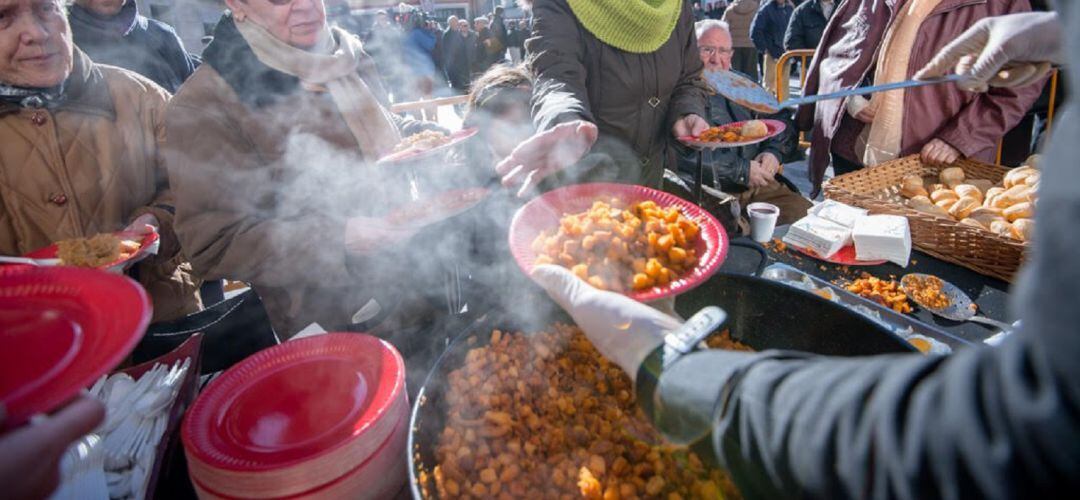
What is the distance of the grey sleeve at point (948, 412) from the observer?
0.47m

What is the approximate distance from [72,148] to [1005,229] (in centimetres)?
446

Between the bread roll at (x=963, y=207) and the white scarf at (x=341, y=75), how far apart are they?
310 centimetres

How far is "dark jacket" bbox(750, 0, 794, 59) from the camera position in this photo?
8.16 metres

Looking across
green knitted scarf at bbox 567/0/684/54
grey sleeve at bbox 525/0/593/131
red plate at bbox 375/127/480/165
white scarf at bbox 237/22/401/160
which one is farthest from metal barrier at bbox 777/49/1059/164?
white scarf at bbox 237/22/401/160

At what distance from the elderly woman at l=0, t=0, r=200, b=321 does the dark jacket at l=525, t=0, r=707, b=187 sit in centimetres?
207

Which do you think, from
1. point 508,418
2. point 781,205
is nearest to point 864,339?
point 508,418

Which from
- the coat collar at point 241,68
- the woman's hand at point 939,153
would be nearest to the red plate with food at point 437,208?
the coat collar at point 241,68

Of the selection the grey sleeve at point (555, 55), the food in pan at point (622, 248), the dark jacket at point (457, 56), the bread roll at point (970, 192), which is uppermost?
the grey sleeve at point (555, 55)

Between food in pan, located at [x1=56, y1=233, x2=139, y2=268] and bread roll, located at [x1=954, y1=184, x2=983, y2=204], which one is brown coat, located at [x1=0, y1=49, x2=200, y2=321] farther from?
bread roll, located at [x1=954, y1=184, x2=983, y2=204]

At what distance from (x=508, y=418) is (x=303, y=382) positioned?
1.90 feet

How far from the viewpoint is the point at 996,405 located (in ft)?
1.71

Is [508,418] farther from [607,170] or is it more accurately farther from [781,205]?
[781,205]

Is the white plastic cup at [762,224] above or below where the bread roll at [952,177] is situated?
below

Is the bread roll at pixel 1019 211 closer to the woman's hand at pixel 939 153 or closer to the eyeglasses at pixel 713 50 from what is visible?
the woman's hand at pixel 939 153
